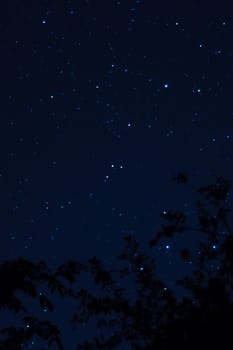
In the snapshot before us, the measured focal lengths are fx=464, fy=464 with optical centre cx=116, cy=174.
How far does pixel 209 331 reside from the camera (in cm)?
812

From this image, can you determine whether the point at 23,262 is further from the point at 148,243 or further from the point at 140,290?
the point at 140,290

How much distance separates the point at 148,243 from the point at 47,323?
21.4 ft

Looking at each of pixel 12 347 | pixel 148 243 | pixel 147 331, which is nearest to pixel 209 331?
pixel 148 243

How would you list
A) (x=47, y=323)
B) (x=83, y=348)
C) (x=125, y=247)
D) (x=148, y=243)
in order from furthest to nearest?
(x=125, y=247)
(x=83, y=348)
(x=148, y=243)
(x=47, y=323)

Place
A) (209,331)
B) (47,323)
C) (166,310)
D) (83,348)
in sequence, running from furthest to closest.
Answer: (166,310) → (83,348) → (209,331) → (47,323)

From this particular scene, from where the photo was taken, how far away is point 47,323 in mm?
3697

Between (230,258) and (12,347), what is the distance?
6423mm

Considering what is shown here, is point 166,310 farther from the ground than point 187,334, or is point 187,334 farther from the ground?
point 166,310

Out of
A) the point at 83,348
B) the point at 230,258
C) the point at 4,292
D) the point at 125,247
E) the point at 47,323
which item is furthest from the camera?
the point at 125,247

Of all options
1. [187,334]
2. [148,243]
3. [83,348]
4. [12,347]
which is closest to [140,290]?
[83,348]

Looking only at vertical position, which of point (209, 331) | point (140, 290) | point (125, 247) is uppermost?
point (125, 247)

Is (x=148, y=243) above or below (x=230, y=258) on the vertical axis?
above

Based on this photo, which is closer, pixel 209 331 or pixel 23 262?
pixel 23 262

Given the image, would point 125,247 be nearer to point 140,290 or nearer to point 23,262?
point 140,290
